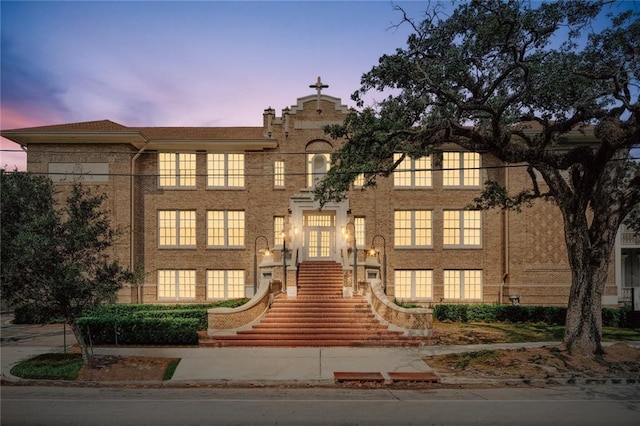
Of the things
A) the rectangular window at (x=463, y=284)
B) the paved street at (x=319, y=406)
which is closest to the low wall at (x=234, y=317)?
the paved street at (x=319, y=406)

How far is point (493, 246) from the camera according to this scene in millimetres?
27359

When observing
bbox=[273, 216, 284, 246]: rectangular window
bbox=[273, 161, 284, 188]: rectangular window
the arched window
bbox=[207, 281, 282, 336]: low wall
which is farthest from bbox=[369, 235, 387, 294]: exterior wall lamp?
bbox=[207, 281, 282, 336]: low wall

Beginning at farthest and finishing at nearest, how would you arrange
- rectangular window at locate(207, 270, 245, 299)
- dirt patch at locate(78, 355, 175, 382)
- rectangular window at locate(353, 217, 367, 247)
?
1. rectangular window at locate(207, 270, 245, 299)
2. rectangular window at locate(353, 217, 367, 247)
3. dirt patch at locate(78, 355, 175, 382)

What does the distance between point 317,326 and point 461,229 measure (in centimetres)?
1240

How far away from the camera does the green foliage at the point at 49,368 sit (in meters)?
13.4

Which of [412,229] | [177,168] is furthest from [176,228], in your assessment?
[412,229]

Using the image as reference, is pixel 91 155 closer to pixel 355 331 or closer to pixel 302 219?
pixel 302 219

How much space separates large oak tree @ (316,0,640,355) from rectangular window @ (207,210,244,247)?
1239cm

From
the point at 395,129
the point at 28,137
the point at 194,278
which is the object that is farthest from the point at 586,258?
the point at 28,137

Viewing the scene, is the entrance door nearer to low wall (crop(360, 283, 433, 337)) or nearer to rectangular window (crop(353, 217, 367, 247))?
rectangular window (crop(353, 217, 367, 247))

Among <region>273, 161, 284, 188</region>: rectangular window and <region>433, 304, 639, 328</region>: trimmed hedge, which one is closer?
<region>433, 304, 639, 328</region>: trimmed hedge

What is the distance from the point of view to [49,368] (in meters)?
13.8

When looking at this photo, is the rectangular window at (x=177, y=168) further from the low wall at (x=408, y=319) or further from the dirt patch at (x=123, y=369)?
the low wall at (x=408, y=319)

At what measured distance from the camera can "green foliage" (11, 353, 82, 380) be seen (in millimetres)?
13438
